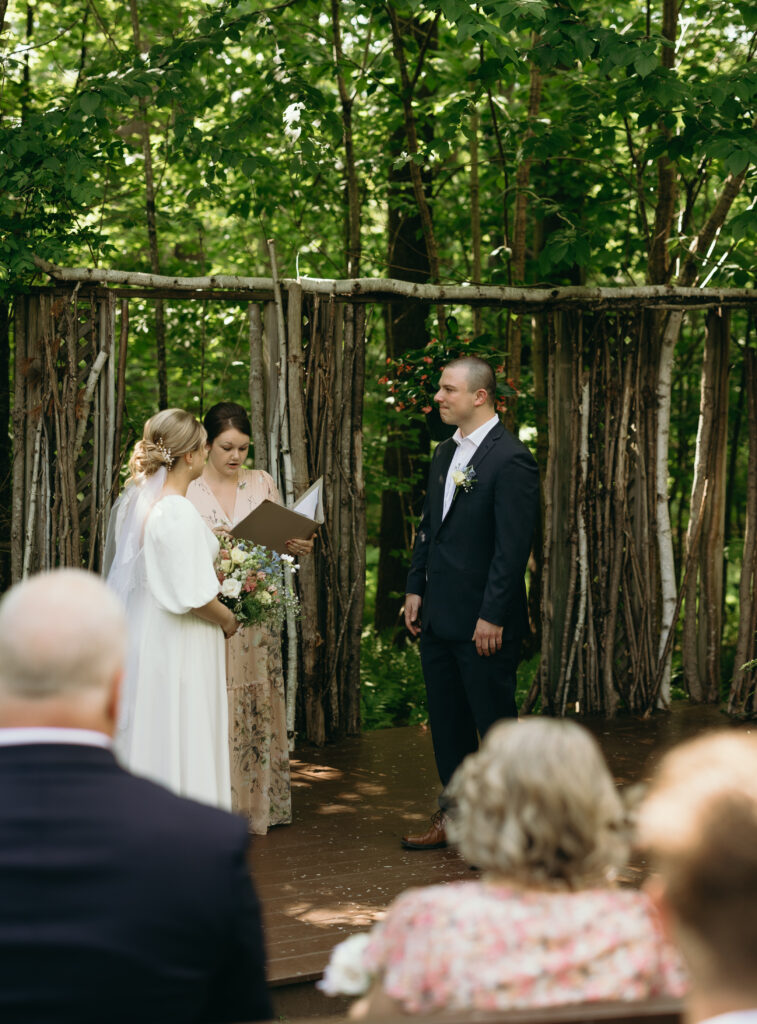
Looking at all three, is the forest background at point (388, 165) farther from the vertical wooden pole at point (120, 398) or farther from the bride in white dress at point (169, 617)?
the bride in white dress at point (169, 617)

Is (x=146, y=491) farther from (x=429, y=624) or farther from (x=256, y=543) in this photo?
(x=429, y=624)

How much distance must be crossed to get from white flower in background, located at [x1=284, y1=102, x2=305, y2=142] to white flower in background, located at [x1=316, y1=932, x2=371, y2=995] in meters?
5.43

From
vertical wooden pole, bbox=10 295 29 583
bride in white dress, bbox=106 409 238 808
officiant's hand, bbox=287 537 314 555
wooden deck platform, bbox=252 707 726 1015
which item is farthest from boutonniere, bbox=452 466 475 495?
vertical wooden pole, bbox=10 295 29 583

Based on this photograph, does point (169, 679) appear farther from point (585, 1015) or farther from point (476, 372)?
point (585, 1015)

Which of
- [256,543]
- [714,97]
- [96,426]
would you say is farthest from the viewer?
[96,426]

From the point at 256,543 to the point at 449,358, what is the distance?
224 centimetres

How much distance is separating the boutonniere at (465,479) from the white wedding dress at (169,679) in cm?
114

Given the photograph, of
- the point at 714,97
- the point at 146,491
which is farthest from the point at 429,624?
the point at 714,97

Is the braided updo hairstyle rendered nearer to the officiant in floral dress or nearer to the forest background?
the officiant in floral dress

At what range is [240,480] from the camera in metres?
4.82

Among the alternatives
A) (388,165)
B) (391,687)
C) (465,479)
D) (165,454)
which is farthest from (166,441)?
(388,165)

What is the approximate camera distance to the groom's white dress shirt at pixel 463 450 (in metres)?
4.55

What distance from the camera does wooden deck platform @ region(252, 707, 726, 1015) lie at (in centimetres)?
366

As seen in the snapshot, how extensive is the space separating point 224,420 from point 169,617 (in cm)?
109
